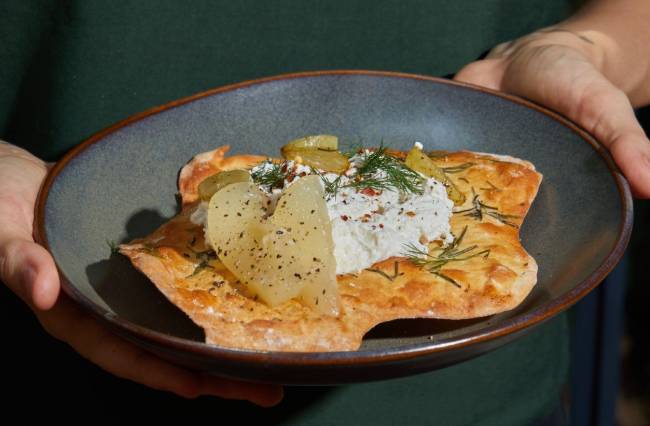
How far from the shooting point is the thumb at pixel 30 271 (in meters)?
2.05

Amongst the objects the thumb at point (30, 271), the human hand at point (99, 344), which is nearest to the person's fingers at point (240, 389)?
the human hand at point (99, 344)

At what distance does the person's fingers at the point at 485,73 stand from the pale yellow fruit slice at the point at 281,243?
1.51 meters

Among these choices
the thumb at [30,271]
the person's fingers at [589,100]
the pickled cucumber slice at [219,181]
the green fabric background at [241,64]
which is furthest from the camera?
the green fabric background at [241,64]

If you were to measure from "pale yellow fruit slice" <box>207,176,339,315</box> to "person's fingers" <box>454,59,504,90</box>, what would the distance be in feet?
4.95

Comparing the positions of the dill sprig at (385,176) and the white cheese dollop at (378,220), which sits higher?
the dill sprig at (385,176)

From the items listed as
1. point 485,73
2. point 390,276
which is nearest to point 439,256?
point 390,276

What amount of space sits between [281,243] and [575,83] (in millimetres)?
1598

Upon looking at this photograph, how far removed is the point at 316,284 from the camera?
2199 mm

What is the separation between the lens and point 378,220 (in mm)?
2391

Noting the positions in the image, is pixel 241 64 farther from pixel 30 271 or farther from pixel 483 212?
pixel 30 271

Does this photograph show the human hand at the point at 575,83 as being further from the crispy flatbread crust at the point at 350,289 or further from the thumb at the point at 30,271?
the thumb at the point at 30,271

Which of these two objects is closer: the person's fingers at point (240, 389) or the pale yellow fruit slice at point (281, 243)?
the pale yellow fruit slice at point (281, 243)

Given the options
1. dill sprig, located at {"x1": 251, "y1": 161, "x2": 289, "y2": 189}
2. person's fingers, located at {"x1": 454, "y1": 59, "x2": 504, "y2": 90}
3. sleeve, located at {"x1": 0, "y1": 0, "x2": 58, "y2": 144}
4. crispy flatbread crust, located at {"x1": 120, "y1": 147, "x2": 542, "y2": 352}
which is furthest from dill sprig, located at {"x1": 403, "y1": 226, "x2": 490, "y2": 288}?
sleeve, located at {"x1": 0, "y1": 0, "x2": 58, "y2": 144}

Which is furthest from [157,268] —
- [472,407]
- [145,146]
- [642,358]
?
[642,358]
